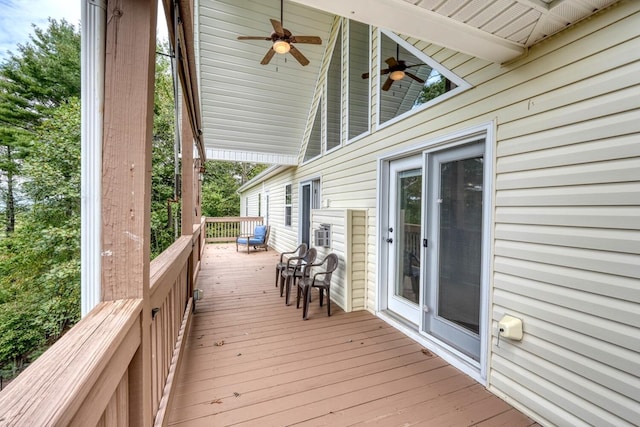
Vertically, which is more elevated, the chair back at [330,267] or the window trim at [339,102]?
the window trim at [339,102]

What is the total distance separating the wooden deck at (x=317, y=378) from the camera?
1.91m

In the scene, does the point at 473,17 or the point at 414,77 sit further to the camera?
the point at 414,77

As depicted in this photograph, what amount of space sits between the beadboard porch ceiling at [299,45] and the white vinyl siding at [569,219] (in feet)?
0.86

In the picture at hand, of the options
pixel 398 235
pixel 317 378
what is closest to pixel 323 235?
pixel 398 235

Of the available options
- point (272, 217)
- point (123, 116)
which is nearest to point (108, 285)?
point (123, 116)

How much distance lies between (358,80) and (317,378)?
4.08 meters

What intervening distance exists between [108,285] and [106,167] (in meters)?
0.41

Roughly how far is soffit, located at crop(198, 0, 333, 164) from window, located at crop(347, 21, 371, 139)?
1.32 meters

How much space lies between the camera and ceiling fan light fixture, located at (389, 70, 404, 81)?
3354 mm

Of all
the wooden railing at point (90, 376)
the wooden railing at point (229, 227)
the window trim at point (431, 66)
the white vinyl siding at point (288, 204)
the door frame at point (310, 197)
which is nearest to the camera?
the wooden railing at point (90, 376)

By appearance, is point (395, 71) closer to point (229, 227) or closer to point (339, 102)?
point (339, 102)

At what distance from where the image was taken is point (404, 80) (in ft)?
10.9

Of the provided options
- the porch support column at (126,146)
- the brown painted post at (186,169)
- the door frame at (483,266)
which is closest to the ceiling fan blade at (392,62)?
the door frame at (483,266)

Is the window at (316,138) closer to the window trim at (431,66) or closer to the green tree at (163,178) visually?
the window trim at (431,66)
